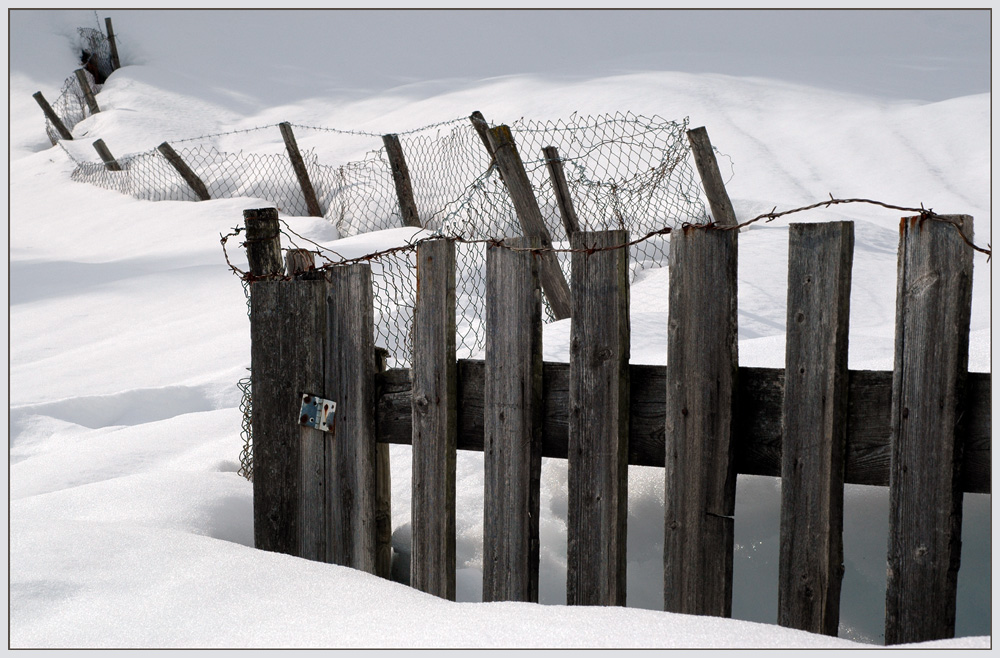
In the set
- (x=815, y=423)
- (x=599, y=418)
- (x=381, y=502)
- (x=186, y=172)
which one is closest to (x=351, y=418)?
(x=381, y=502)

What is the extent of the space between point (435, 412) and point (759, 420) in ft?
2.85

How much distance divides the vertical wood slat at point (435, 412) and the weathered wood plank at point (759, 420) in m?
0.06

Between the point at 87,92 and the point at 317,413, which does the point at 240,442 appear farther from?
the point at 87,92

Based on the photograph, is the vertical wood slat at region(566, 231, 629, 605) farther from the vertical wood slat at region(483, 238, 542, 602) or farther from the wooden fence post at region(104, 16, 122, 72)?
the wooden fence post at region(104, 16, 122, 72)

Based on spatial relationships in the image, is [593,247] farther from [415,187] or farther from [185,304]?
[415,187]

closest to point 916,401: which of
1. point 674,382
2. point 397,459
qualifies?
point 674,382

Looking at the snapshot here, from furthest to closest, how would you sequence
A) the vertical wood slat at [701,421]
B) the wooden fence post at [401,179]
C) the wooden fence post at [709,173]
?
the wooden fence post at [401,179], the wooden fence post at [709,173], the vertical wood slat at [701,421]

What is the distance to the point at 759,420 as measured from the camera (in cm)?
192

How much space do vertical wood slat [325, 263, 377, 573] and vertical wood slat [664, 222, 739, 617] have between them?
0.89 meters

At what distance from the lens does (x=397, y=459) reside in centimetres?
329

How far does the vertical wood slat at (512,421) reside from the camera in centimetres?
206

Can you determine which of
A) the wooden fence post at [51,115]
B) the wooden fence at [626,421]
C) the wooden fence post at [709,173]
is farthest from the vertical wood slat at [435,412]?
the wooden fence post at [51,115]

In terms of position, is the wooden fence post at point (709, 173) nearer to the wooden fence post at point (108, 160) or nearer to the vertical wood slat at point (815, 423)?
the vertical wood slat at point (815, 423)

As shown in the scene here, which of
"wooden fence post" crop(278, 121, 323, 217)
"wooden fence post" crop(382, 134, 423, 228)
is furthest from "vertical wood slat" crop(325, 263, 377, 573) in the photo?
"wooden fence post" crop(278, 121, 323, 217)
